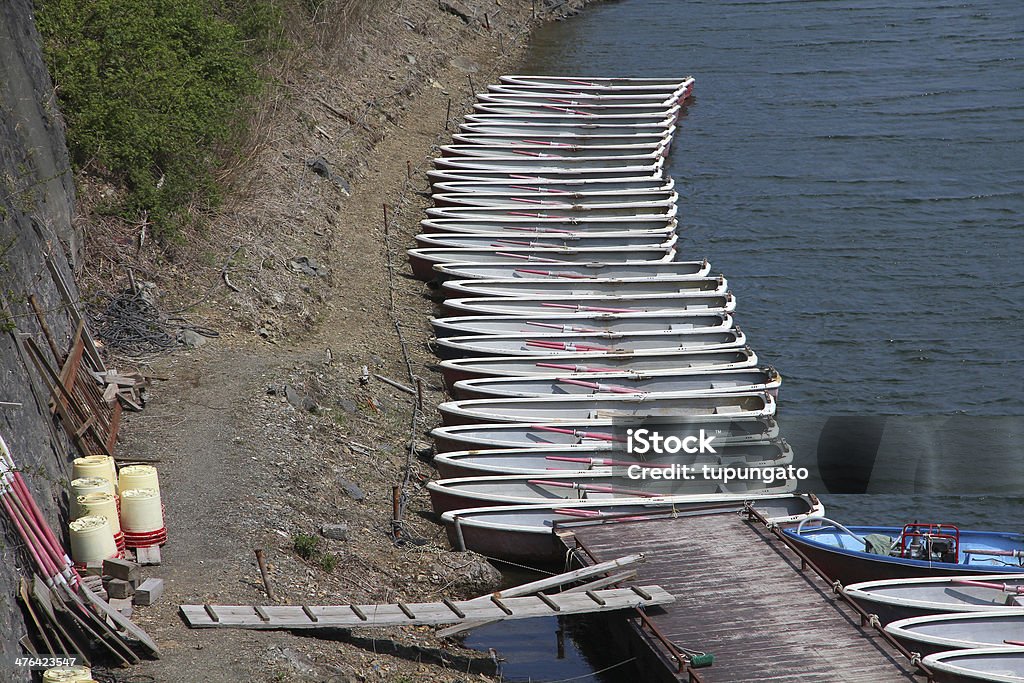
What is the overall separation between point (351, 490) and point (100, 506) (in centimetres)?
498

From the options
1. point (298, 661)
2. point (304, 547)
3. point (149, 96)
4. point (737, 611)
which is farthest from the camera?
point (149, 96)

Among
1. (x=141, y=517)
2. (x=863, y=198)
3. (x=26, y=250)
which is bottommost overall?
(x=141, y=517)

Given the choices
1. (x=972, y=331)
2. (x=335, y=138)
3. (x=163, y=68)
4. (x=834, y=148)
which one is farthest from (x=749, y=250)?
(x=163, y=68)

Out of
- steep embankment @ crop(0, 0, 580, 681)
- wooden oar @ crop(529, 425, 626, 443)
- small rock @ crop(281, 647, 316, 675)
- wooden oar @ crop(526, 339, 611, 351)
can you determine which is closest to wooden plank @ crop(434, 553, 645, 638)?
steep embankment @ crop(0, 0, 580, 681)

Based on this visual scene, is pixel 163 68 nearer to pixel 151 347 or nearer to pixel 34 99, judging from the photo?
pixel 34 99

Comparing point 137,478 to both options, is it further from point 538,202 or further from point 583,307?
point 538,202

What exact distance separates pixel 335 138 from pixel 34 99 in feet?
42.0

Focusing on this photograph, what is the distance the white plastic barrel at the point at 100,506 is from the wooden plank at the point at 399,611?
1351 mm

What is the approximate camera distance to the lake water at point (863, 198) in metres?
24.1

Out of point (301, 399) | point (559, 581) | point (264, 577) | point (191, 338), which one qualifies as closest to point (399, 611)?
point (264, 577)

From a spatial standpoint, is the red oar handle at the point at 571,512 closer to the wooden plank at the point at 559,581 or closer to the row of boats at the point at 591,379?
the row of boats at the point at 591,379

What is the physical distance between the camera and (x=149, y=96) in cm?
2214

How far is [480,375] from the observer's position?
2227cm

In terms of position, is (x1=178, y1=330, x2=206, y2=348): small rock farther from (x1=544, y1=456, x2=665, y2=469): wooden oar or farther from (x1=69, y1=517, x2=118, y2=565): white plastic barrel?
(x1=69, y1=517, x2=118, y2=565): white plastic barrel
